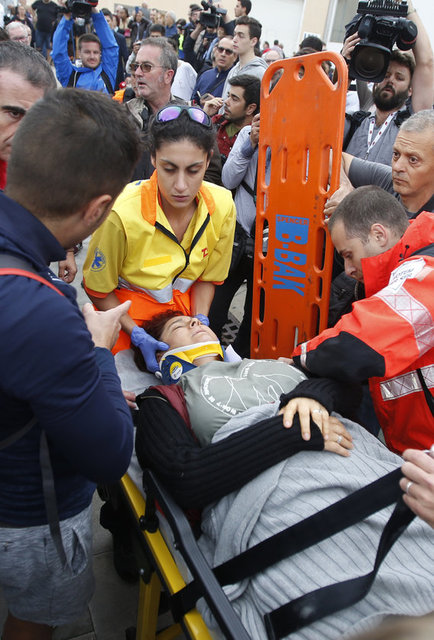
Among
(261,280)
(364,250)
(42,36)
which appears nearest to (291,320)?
(261,280)

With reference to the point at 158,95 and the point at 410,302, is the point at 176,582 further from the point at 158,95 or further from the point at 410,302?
the point at 158,95

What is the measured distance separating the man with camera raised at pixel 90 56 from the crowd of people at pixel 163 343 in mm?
3593

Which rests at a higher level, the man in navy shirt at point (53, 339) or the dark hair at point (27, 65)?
the dark hair at point (27, 65)

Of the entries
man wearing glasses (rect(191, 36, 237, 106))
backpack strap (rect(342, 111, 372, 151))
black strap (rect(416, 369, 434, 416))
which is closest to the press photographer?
man wearing glasses (rect(191, 36, 237, 106))

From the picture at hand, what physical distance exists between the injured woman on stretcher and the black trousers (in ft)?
4.71

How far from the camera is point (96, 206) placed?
1045 mm

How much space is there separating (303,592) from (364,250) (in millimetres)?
1219

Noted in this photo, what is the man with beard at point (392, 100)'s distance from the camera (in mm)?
2904

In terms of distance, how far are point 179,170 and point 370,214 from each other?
828 mm

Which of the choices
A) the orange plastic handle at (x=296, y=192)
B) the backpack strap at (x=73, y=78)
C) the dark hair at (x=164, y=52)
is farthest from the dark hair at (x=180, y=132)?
the backpack strap at (x=73, y=78)

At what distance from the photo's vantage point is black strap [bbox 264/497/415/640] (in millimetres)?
1032

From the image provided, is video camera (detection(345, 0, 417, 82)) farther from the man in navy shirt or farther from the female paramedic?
the man in navy shirt

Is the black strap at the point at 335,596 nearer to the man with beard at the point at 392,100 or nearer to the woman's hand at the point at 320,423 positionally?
the woman's hand at the point at 320,423

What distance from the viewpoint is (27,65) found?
182 centimetres
